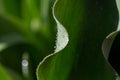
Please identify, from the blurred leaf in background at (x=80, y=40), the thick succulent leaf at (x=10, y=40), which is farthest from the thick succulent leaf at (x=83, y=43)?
the thick succulent leaf at (x=10, y=40)

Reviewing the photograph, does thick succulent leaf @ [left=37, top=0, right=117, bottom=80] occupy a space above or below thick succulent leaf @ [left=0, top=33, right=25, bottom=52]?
above

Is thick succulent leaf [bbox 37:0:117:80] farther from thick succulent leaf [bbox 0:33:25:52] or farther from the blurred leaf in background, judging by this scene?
thick succulent leaf [bbox 0:33:25:52]

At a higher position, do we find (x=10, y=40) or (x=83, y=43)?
(x=83, y=43)

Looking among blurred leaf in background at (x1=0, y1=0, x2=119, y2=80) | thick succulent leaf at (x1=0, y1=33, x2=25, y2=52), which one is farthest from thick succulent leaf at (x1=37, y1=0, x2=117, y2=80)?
thick succulent leaf at (x1=0, y1=33, x2=25, y2=52)

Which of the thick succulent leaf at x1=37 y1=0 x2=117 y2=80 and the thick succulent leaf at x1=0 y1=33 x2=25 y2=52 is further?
the thick succulent leaf at x1=0 y1=33 x2=25 y2=52

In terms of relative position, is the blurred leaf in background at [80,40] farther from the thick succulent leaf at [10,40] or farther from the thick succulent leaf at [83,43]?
the thick succulent leaf at [10,40]

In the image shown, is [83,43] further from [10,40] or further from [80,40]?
[10,40]

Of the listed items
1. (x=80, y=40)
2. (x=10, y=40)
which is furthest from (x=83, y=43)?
(x=10, y=40)

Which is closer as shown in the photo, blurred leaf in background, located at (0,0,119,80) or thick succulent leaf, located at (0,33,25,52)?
blurred leaf in background, located at (0,0,119,80)

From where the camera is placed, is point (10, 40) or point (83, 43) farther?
point (10, 40)
